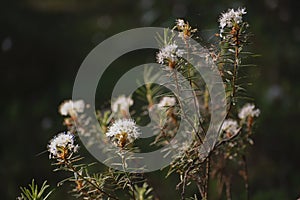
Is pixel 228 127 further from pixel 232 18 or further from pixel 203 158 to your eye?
pixel 232 18

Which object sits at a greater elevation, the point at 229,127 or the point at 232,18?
the point at 232,18

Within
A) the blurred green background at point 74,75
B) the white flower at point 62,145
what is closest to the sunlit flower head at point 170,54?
the white flower at point 62,145

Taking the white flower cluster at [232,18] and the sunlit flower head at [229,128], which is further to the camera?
the sunlit flower head at [229,128]

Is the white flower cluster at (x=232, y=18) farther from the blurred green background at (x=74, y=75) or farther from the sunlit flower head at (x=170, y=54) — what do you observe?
the blurred green background at (x=74, y=75)

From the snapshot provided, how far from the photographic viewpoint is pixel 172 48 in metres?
1.34

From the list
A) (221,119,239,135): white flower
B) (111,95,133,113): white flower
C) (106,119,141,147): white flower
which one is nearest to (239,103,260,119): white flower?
(221,119,239,135): white flower

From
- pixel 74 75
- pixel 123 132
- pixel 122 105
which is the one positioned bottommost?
pixel 123 132

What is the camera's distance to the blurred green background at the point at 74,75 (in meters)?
3.47

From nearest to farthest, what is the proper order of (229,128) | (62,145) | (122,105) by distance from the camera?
1. (62,145)
2. (229,128)
3. (122,105)

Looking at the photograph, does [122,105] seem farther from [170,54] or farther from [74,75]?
[74,75]

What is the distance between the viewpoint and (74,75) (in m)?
5.06

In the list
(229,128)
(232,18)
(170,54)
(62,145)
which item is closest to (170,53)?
(170,54)

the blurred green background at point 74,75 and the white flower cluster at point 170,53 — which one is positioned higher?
the blurred green background at point 74,75

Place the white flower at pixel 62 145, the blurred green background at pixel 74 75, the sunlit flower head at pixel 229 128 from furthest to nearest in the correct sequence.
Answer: the blurred green background at pixel 74 75 → the sunlit flower head at pixel 229 128 → the white flower at pixel 62 145
